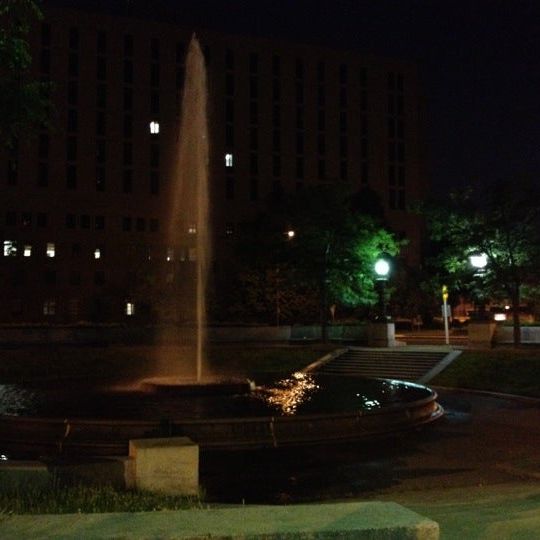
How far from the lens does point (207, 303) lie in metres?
56.2

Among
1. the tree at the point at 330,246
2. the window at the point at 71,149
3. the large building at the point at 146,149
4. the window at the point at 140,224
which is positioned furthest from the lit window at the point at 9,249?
the tree at the point at 330,246

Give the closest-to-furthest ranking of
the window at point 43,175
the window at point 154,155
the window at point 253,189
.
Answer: the window at point 43,175
the window at point 154,155
the window at point 253,189

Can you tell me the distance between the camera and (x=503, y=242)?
108ft

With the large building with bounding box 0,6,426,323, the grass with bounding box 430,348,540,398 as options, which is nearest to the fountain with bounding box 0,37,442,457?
the grass with bounding box 430,348,540,398

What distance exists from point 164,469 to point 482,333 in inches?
1120

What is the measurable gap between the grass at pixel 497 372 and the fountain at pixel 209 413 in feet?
14.5

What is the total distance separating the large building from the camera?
Result: 7875 centimetres

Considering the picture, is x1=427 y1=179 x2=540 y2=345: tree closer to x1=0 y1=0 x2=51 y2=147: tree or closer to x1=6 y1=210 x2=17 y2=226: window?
x1=0 y1=0 x2=51 y2=147: tree

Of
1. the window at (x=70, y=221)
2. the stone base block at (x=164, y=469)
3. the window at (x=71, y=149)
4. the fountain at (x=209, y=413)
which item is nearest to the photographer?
the stone base block at (x=164, y=469)

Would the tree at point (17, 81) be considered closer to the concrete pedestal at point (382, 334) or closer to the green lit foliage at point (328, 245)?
the concrete pedestal at point (382, 334)

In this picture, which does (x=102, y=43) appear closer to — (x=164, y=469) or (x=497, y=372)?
(x=497, y=372)

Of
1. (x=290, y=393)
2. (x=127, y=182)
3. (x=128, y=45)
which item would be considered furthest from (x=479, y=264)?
(x=128, y=45)

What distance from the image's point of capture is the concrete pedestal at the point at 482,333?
113ft

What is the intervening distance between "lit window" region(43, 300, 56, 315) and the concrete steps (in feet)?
170
